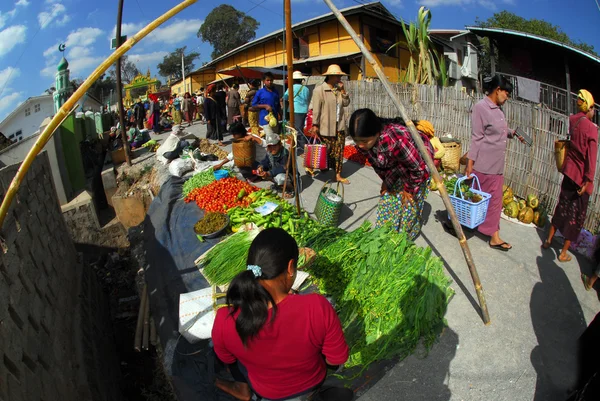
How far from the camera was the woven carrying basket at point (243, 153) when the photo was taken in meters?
6.56

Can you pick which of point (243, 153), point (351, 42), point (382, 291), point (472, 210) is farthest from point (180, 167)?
point (351, 42)

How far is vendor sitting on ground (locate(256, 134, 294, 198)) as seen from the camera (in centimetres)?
611

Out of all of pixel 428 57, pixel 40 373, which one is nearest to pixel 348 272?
pixel 40 373

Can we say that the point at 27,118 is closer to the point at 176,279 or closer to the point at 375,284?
the point at 176,279

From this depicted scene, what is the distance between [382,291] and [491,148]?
84.3 inches

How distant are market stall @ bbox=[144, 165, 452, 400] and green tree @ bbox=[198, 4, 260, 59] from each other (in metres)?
50.1

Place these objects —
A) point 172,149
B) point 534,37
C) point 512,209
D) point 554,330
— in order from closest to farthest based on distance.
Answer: point 554,330
point 512,209
point 172,149
point 534,37

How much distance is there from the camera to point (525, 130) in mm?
5812

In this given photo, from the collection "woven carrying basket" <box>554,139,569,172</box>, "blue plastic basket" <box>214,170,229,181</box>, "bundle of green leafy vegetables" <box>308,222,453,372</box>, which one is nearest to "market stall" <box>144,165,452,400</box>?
"bundle of green leafy vegetables" <box>308,222,453,372</box>

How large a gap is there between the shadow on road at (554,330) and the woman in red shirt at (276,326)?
1.80m

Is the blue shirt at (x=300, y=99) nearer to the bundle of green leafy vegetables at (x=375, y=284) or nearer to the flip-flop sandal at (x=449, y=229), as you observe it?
the flip-flop sandal at (x=449, y=229)

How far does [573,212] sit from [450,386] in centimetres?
261

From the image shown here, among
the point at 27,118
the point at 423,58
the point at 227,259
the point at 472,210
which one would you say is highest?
the point at 423,58

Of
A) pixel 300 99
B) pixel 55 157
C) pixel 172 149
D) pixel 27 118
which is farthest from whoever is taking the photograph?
pixel 27 118
